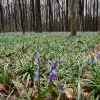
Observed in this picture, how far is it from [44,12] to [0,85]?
34.1 meters

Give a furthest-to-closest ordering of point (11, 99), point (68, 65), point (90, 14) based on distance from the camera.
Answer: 1. point (90, 14)
2. point (68, 65)
3. point (11, 99)

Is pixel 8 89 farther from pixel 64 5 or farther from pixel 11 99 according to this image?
pixel 64 5

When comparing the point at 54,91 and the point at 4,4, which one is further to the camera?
the point at 4,4

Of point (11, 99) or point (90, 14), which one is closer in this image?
point (11, 99)

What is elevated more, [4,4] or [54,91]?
[4,4]

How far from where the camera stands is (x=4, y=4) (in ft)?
105

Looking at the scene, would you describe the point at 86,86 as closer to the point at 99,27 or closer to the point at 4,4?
the point at 4,4

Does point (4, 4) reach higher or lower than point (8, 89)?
higher

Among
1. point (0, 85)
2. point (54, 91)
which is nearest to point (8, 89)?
point (0, 85)

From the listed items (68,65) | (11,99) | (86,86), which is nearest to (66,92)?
(86,86)

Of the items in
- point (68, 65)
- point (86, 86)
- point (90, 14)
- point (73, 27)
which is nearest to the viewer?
point (86, 86)

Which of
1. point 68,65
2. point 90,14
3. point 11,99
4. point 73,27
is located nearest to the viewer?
point 11,99

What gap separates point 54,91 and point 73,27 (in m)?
11.7

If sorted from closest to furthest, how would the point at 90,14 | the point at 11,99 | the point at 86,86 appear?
1. the point at 11,99
2. the point at 86,86
3. the point at 90,14
